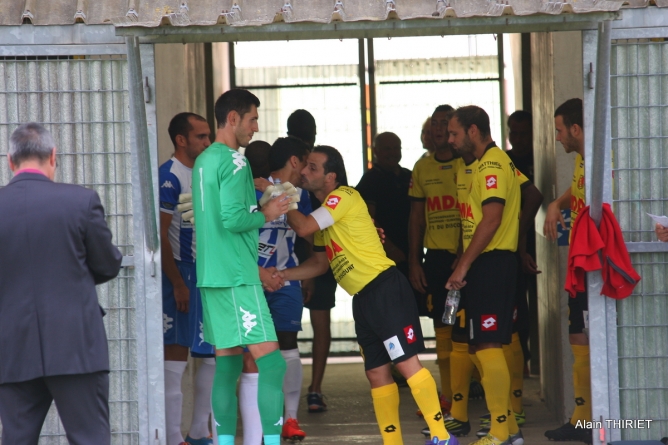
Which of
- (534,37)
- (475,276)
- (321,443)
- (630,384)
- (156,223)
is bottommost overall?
(321,443)

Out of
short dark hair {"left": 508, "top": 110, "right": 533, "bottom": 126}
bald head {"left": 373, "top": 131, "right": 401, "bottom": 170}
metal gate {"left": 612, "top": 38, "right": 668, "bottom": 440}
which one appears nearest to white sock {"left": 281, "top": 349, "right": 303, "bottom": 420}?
metal gate {"left": 612, "top": 38, "right": 668, "bottom": 440}

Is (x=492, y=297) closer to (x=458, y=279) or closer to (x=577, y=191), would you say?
(x=458, y=279)

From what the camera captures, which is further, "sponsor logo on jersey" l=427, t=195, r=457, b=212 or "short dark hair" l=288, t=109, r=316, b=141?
"short dark hair" l=288, t=109, r=316, b=141

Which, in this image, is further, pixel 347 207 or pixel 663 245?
pixel 347 207

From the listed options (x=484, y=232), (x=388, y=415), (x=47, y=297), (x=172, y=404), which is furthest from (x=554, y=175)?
(x=47, y=297)

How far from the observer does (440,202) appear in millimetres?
6836

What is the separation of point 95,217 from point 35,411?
2.97 ft

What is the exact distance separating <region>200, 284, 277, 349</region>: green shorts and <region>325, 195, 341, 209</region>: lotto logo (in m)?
0.74

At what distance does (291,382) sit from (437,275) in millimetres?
1549

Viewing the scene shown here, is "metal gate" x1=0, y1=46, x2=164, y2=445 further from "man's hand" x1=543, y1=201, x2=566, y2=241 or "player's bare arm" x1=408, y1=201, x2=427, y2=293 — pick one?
"player's bare arm" x1=408, y1=201, x2=427, y2=293

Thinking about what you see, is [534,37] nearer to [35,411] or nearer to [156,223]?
[156,223]

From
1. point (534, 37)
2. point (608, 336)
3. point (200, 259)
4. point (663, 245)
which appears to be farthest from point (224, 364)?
point (534, 37)

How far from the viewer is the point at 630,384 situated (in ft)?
15.8

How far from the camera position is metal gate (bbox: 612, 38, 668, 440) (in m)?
4.81
